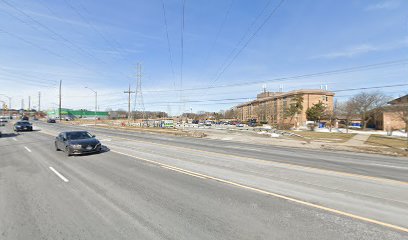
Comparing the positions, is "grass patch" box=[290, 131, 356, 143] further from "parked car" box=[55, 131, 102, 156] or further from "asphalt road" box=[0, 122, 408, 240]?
→ "parked car" box=[55, 131, 102, 156]

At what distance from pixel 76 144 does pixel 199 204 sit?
376 inches

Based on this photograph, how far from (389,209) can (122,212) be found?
6.02 meters

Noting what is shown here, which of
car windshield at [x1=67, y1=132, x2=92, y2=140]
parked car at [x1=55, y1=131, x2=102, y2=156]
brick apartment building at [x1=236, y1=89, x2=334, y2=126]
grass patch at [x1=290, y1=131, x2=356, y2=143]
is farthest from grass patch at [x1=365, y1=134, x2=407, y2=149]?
brick apartment building at [x1=236, y1=89, x2=334, y2=126]

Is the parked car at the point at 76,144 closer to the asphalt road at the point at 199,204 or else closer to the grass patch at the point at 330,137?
the asphalt road at the point at 199,204

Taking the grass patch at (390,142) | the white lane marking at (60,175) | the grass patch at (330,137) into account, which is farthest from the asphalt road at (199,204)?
the grass patch at (330,137)

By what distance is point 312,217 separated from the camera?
4.50m

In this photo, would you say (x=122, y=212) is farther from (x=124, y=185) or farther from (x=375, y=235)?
(x=375, y=235)

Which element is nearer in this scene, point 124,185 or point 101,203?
point 101,203

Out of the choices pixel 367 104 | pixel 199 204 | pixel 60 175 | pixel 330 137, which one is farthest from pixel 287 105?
pixel 199 204

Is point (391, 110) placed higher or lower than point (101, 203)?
higher

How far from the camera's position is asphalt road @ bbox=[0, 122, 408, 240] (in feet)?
13.0

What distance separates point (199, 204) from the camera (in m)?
5.21

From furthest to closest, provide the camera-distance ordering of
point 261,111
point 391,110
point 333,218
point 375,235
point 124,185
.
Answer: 1. point 261,111
2. point 391,110
3. point 124,185
4. point 333,218
5. point 375,235

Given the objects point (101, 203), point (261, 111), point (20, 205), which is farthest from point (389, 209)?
point (261, 111)
